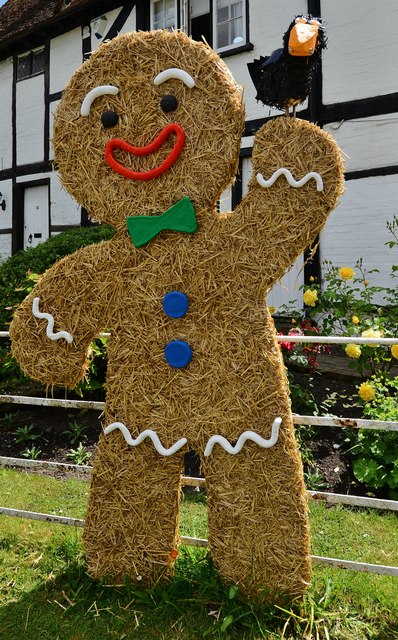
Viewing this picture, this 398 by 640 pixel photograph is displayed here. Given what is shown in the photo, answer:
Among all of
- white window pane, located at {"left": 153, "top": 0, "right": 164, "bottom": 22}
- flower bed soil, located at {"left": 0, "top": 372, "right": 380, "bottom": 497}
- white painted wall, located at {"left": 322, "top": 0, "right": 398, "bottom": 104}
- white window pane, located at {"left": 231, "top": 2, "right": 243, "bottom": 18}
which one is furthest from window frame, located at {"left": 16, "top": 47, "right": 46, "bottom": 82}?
flower bed soil, located at {"left": 0, "top": 372, "right": 380, "bottom": 497}

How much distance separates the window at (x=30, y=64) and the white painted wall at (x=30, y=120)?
0.13m

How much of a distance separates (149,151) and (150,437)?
126 cm

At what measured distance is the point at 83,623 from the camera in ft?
8.09

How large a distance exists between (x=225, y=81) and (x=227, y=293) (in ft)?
2.97

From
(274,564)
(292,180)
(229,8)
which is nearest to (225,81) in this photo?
(292,180)

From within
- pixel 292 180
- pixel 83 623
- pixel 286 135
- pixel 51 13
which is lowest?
pixel 83 623

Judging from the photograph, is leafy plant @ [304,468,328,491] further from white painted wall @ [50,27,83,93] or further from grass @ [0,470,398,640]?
white painted wall @ [50,27,83,93]

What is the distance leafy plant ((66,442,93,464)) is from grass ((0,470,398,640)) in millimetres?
1115

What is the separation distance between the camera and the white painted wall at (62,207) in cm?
1039

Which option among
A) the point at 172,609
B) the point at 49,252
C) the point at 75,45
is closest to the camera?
the point at 172,609

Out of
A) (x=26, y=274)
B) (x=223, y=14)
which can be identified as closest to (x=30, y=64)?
(x=223, y=14)

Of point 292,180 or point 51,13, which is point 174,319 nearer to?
point 292,180

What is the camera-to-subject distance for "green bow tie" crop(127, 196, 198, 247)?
8.00 feet

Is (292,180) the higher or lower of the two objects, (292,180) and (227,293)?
the higher
